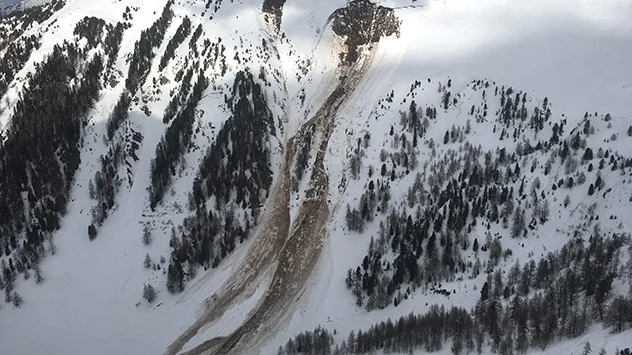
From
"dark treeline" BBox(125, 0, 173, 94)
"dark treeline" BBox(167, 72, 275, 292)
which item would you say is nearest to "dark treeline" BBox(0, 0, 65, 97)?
"dark treeline" BBox(125, 0, 173, 94)

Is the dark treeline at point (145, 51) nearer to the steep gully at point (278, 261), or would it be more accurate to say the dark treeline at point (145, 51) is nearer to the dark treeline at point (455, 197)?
the steep gully at point (278, 261)

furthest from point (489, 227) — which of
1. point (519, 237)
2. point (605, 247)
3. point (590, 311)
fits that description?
point (590, 311)

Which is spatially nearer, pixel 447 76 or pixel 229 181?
pixel 229 181

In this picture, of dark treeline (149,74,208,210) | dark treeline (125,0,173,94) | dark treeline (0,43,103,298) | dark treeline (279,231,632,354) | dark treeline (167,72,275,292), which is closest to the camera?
dark treeline (279,231,632,354)

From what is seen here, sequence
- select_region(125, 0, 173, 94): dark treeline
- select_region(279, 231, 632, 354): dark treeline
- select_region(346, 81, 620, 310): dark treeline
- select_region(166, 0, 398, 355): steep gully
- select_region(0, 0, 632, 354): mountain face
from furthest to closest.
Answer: select_region(125, 0, 173, 94): dark treeline
select_region(346, 81, 620, 310): dark treeline
select_region(166, 0, 398, 355): steep gully
select_region(0, 0, 632, 354): mountain face
select_region(279, 231, 632, 354): dark treeline

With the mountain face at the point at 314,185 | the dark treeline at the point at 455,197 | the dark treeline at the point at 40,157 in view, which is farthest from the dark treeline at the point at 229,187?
the dark treeline at the point at 40,157

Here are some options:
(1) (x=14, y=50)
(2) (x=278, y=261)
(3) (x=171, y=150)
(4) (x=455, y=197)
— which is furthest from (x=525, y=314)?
(1) (x=14, y=50)

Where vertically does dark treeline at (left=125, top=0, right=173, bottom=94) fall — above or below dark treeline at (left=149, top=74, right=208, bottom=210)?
above

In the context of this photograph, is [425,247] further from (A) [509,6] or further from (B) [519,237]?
(A) [509,6]

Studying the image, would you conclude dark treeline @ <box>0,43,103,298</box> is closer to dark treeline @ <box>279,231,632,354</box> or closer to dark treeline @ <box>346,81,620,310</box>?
dark treeline @ <box>279,231,632,354</box>
